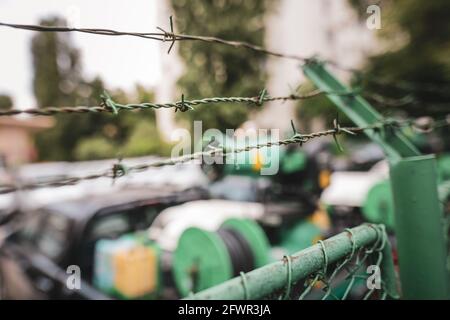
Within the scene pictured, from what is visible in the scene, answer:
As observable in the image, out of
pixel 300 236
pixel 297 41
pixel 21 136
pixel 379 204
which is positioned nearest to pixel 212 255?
pixel 300 236

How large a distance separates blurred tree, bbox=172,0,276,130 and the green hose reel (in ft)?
42.0

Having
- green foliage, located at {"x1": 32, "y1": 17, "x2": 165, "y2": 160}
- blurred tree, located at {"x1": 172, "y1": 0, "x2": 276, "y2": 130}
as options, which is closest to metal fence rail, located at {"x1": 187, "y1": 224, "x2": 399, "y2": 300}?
green foliage, located at {"x1": 32, "y1": 17, "x2": 165, "y2": 160}

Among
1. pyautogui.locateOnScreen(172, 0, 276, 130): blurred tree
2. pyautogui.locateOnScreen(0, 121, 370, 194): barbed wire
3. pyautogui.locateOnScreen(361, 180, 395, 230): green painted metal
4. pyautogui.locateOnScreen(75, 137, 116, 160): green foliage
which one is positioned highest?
pyautogui.locateOnScreen(172, 0, 276, 130): blurred tree

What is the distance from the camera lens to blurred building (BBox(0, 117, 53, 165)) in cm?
2550

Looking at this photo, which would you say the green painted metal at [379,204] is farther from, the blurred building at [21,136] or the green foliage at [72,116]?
the blurred building at [21,136]

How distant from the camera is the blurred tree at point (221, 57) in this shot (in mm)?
15719

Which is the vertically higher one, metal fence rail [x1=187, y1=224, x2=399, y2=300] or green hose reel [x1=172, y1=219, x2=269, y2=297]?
metal fence rail [x1=187, y1=224, x2=399, y2=300]

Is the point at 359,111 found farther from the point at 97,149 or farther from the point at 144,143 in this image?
the point at 97,149

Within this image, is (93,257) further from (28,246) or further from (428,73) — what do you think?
(428,73)

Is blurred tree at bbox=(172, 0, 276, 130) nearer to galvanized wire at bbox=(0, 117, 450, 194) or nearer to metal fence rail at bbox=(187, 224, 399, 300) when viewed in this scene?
galvanized wire at bbox=(0, 117, 450, 194)

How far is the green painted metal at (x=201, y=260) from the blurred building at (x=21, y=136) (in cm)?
2782

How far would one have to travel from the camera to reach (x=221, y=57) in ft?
53.0

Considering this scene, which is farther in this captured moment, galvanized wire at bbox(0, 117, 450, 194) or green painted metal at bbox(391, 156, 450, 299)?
green painted metal at bbox(391, 156, 450, 299)

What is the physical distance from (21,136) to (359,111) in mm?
31831
